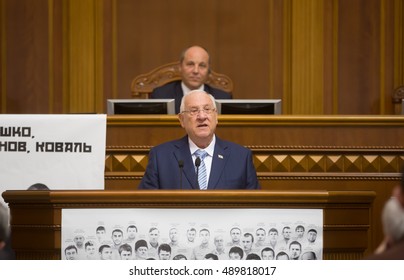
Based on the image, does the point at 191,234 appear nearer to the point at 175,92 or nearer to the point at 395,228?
the point at 395,228

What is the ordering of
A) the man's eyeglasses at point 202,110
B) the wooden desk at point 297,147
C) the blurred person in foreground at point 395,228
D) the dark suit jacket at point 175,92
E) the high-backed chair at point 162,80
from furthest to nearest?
the high-backed chair at point 162,80
the dark suit jacket at point 175,92
the wooden desk at point 297,147
the man's eyeglasses at point 202,110
the blurred person in foreground at point 395,228

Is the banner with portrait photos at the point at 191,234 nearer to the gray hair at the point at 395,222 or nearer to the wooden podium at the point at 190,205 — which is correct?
the wooden podium at the point at 190,205

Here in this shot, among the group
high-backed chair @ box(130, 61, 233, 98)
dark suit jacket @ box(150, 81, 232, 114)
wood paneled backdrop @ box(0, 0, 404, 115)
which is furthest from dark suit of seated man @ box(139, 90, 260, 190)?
wood paneled backdrop @ box(0, 0, 404, 115)

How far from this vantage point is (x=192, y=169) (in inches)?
197

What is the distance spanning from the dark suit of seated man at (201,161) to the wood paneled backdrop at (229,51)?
2.84 metres

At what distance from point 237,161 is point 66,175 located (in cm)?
114

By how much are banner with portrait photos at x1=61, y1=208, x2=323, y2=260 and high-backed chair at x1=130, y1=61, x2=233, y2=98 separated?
3.45 meters

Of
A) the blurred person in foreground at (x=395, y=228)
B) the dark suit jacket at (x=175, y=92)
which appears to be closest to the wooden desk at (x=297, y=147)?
the dark suit jacket at (x=175, y=92)

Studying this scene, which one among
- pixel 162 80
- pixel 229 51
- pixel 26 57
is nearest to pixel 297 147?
pixel 162 80

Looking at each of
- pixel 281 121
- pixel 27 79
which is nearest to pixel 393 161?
pixel 281 121

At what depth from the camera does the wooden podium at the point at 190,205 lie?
12.9 feet

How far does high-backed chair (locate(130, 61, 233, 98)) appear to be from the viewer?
7.32 meters

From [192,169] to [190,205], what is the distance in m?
1.08
